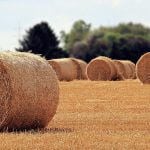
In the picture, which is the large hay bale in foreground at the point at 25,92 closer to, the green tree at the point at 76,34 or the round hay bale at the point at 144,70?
the round hay bale at the point at 144,70

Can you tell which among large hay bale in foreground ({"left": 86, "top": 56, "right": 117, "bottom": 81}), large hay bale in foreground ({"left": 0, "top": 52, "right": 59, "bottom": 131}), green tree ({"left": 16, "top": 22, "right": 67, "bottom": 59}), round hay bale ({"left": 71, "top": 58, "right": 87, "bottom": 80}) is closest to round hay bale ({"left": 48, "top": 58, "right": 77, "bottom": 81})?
round hay bale ({"left": 71, "top": 58, "right": 87, "bottom": 80})

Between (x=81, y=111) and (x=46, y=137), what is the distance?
219 inches

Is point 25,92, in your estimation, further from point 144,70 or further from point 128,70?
point 128,70

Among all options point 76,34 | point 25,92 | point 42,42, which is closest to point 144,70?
point 25,92

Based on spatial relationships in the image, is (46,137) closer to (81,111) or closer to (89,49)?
(81,111)

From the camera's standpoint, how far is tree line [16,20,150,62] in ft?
230

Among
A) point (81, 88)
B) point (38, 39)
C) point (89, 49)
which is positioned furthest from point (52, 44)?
point (81, 88)

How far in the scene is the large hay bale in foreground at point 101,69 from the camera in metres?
36.6

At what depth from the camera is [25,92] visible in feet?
45.9

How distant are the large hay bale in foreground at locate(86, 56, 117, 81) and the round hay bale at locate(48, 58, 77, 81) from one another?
1.15 meters

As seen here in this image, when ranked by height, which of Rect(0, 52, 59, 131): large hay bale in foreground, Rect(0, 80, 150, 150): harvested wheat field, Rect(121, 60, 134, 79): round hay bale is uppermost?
Rect(0, 52, 59, 131): large hay bale in foreground

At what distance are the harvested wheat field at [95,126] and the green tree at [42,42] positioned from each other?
1773 inches

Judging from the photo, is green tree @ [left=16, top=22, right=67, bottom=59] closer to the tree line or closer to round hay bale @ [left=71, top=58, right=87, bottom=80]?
the tree line

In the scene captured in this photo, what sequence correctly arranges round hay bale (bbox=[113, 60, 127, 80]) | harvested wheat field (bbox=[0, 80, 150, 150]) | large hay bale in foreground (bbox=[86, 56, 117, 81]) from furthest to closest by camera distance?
1. round hay bale (bbox=[113, 60, 127, 80])
2. large hay bale in foreground (bbox=[86, 56, 117, 81])
3. harvested wheat field (bbox=[0, 80, 150, 150])
